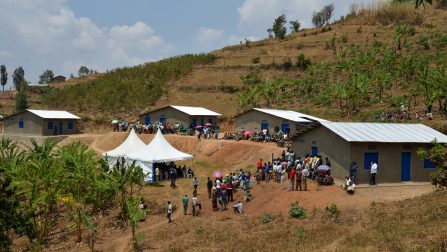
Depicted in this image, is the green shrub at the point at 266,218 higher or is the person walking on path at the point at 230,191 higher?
the person walking on path at the point at 230,191

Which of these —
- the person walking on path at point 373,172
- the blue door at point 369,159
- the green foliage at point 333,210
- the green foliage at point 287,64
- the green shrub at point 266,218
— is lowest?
the green shrub at point 266,218

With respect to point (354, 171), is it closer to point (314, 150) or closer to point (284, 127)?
point (314, 150)

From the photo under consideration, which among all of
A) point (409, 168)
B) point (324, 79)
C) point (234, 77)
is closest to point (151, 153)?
point (409, 168)

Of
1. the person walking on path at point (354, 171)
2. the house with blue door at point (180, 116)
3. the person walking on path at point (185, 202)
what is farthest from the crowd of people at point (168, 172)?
the house with blue door at point (180, 116)

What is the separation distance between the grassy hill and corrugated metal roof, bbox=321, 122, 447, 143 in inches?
534

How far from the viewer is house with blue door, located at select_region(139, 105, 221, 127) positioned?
48.0m

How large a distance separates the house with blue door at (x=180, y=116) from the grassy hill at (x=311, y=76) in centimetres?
573

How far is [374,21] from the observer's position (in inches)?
3322

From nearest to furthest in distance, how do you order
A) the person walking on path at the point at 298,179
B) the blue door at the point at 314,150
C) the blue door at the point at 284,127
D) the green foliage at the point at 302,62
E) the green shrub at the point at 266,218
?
1. the green shrub at the point at 266,218
2. the person walking on path at the point at 298,179
3. the blue door at the point at 314,150
4. the blue door at the point at 284,127
5. the green foliage at the point at 302,62

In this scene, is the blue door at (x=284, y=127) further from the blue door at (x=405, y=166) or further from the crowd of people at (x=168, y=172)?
the blue door at (x=405, y=166)

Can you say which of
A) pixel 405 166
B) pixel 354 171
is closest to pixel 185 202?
pixel 354 171

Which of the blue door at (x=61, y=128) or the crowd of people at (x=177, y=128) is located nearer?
the crowd of people at (x=177, y=128)

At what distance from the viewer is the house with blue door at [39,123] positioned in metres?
48.9

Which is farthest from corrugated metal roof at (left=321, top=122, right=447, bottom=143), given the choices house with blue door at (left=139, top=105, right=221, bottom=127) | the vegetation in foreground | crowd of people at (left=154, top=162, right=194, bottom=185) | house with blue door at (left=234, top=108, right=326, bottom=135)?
house with blue door at (left=139, top=105, right=221, bottom=127)
